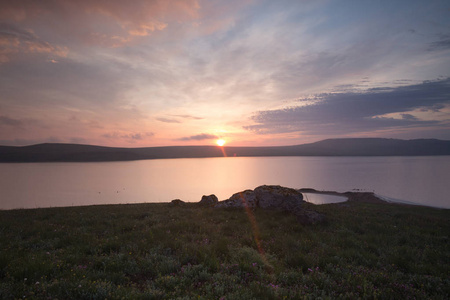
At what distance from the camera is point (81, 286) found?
17.5ft

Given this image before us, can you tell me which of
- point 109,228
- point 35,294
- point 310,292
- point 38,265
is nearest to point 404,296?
point 310,292

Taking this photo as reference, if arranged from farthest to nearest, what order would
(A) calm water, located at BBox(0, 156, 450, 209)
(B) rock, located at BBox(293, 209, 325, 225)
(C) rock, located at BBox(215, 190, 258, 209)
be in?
(A) calm water, located at BBox(0, 156, 450, 209) → (C) rock, located at BBox(215, 190, 258, 209) → (B) rock, located at BBox(293, 209, 325, 225)

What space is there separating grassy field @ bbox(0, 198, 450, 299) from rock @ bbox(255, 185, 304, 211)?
3.95m

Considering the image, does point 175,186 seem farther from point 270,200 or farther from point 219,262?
point 219,262

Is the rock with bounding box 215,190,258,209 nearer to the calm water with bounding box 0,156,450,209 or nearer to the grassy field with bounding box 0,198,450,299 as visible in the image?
the grassy field with bounding box 0,198,450,299

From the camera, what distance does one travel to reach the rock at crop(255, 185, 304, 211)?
1620cm

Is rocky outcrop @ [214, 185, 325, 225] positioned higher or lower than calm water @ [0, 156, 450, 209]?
higher

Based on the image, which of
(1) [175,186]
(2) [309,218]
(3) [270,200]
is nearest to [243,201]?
(3) [270,200]

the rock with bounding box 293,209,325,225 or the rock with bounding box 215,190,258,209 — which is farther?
the rock with bounding box 215,190,258,209

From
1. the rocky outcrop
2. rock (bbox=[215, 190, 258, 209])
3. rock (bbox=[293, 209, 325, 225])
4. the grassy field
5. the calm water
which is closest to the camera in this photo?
the grassy field

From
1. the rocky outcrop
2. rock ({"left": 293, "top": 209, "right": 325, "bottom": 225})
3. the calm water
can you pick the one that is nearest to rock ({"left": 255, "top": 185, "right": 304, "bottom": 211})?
the rocky outcrop

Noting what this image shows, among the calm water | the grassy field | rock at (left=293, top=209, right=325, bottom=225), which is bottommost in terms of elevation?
the calm water

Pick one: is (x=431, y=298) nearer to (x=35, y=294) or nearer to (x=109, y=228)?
(x=35, y=294)

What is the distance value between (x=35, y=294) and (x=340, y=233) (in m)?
12.5
